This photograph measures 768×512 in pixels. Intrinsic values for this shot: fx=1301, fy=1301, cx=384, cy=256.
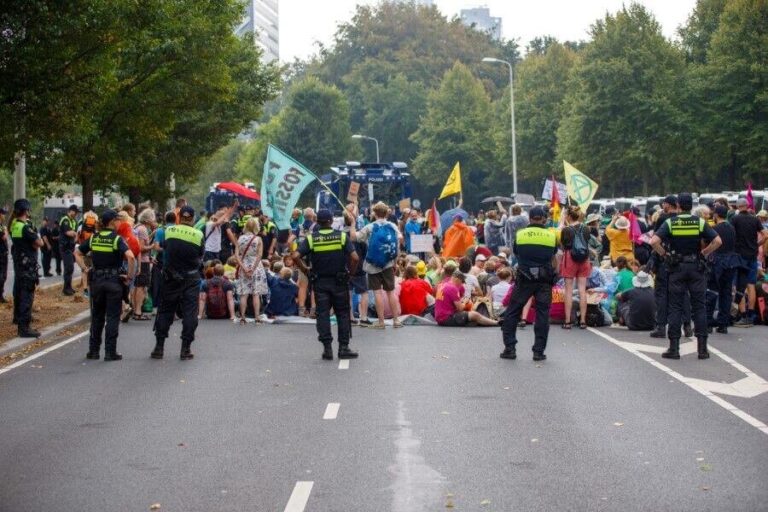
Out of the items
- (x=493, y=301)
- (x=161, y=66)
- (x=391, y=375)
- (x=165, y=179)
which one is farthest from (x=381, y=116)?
(x=391, y=375)

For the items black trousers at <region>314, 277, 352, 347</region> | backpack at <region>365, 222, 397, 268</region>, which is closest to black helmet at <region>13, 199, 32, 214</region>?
black trousers at <region>314, 277, 352, 347</region>

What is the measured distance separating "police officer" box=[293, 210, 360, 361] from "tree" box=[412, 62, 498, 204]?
232ft

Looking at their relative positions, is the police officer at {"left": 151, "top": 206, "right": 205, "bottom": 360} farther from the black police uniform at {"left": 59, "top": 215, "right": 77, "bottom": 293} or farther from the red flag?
the red flag

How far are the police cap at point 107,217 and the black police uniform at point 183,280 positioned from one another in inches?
26.6

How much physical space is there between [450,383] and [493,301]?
22.4 feet

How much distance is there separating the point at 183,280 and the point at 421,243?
47.8ft

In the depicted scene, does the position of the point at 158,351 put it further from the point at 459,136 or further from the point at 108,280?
the point at 459,136

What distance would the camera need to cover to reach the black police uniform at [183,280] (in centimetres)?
1491

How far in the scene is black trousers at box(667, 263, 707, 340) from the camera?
1500 cm

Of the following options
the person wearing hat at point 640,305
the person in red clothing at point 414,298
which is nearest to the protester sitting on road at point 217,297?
the person in red clothing at point 414,298

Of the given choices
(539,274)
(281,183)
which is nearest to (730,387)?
(539,274)

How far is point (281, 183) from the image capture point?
866 inches

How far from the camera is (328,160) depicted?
302ft

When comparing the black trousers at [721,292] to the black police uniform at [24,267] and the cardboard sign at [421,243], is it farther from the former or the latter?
the cardboard sign at [421,243]
